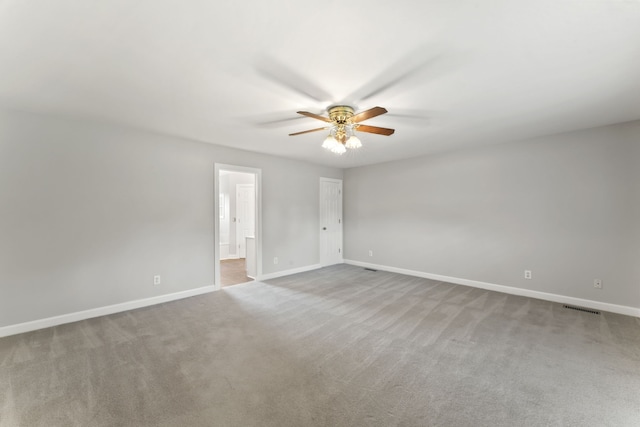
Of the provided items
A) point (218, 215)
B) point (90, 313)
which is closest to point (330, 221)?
point (218, 215)

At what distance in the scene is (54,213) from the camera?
314cm

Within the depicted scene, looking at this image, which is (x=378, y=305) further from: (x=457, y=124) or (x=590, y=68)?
(x=590, y=68)

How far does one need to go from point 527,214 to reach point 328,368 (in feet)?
13.0

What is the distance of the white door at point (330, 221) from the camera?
248 inches

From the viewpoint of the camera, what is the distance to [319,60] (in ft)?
6.55

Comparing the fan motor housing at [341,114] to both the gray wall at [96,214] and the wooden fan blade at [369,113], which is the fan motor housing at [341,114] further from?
the gray wall at [96,214]

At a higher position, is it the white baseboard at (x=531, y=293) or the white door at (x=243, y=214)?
the white door at (x=243, y=214)

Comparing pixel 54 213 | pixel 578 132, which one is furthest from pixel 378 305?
pixel 54 213

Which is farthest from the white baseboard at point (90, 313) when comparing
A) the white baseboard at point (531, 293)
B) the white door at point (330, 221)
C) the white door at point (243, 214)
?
the white baseboard at point (531, 293)

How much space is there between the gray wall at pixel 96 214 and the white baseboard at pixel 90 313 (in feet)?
0.18

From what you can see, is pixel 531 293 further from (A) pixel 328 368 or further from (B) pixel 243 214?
(B) pixel 243 214

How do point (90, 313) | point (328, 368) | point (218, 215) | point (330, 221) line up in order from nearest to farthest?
point (328, 368) < point (90, 313) < point (218, 215) < point (330, 221)

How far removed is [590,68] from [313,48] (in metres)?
2.23

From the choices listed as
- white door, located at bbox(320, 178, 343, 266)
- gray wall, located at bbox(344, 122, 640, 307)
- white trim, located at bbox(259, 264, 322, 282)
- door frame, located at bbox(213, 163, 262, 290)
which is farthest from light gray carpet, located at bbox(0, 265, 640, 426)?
white door, located at bbox(320, 178, 343, 266)
